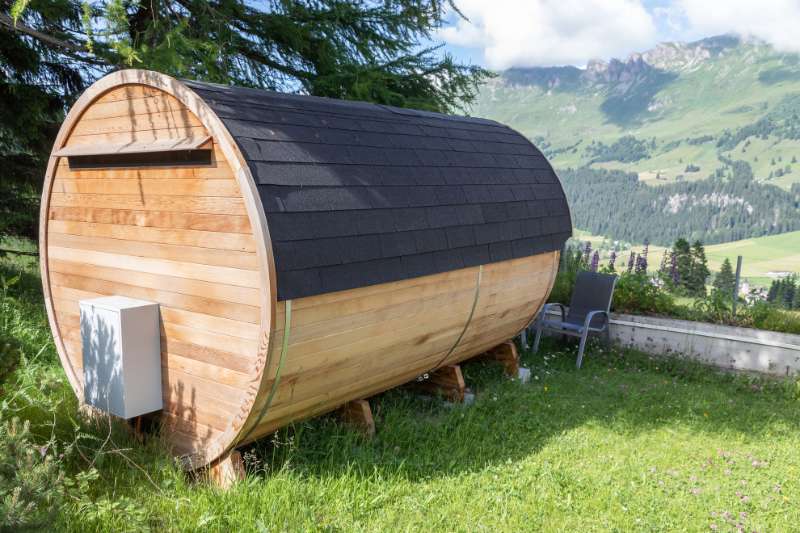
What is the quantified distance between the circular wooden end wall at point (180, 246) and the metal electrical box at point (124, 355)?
0.08 meters

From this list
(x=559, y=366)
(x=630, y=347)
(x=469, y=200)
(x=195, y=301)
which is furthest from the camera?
(x=630, y=347)

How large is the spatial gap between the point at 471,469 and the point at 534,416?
132 cm

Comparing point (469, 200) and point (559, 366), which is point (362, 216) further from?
point (559, 366)

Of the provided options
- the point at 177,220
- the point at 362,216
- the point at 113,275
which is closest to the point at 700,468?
the point at 362,216

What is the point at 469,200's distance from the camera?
5.20m

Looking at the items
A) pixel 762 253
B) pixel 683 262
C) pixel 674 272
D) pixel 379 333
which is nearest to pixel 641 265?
pixel 674 272

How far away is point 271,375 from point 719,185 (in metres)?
166

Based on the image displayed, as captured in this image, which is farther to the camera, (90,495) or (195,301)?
(195,301)

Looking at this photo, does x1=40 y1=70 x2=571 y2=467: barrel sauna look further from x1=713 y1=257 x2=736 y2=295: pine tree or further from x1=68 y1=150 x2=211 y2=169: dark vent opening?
x1=713 y1=257 x2=736 y2=295: pine tree

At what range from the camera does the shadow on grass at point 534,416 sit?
4301 millimetres

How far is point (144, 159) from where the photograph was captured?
4105 mm

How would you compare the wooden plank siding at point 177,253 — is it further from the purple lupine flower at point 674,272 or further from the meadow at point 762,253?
the meadow at point 762,253

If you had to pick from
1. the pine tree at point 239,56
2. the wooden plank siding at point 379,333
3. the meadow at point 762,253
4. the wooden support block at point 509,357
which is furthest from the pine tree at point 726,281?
the meadow at point 762,253

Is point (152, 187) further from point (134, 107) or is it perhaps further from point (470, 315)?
point (470, 315)
